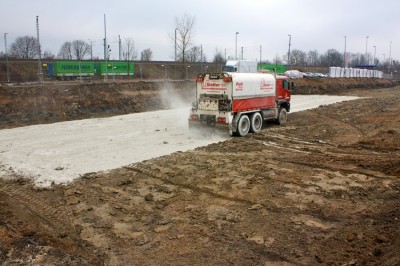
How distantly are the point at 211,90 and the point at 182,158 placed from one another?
15.8 ft

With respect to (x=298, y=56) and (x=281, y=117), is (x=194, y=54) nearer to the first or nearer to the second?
(x=281, y=117)

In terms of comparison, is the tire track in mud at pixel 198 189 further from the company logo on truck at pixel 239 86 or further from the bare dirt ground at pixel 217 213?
the company logo on truck at pixel 239 86

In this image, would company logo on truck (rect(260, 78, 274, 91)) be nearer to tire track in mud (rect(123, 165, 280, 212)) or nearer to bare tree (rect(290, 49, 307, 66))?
tire track in mud (rect(123, 165, 280, 212))

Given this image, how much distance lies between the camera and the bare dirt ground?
6.01m

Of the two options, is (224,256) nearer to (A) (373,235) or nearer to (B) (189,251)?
(B) (189,251)

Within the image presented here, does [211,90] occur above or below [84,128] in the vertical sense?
above

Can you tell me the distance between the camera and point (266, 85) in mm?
17750

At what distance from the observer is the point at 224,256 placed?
6.00 metres

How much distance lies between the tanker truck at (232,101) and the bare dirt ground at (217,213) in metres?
3.36

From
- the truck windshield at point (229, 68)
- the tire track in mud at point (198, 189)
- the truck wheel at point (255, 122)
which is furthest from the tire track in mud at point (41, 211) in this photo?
the truck windshield at point (229, 68)

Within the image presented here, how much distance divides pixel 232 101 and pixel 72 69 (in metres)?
26.2

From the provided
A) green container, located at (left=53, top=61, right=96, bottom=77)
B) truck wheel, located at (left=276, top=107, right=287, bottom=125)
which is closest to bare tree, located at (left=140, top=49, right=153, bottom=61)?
green container, located at (left=53, top=61, right=96, bottom=77)

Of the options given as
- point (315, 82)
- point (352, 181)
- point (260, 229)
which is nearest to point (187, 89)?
point (315, 82)

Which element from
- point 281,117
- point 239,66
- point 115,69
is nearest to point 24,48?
point 115,69
